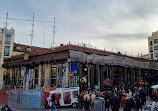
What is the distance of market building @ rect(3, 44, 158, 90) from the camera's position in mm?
26641

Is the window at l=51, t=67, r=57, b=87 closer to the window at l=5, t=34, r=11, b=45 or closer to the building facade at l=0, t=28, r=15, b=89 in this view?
the building facade at l=0, t=28, r=15, b=89

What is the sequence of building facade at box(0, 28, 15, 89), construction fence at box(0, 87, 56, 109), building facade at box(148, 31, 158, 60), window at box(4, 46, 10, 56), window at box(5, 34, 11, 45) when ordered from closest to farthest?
construction fence at box(0, 87, 56, 109) < building facade at box(0, 28, 15, 89) < window at box(4, 46, 10, 56) < window at box(5, 34, 11, 45) < building facade at box(148, 31, 158, 60)

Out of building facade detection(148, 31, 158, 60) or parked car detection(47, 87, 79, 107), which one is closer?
parked car detection(47, 87, 79, 107)

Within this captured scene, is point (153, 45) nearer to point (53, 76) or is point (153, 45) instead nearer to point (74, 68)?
point (53, 76)

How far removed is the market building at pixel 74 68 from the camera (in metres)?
26.6

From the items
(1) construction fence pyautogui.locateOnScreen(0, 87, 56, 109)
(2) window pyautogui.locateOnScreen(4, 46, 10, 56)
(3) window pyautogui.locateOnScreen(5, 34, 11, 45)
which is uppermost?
(3) window pyautogui.locateOnScreen(5, 34, 11, 45)

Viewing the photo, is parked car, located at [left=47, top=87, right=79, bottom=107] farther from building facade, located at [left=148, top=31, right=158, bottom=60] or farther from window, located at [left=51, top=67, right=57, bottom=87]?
building facade, located at [left=148, top=31, right=158, bottom=60]

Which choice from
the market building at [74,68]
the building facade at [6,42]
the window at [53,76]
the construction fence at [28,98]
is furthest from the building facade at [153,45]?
the construction fence at [28,98]

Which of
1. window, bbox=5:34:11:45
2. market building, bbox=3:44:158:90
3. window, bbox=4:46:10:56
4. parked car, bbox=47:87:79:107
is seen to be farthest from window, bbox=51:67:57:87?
window, bbox=5:34:11:45

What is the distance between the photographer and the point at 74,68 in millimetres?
26500

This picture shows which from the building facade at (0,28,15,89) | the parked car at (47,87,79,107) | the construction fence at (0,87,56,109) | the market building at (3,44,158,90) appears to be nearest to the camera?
the parked car at (47,87,79,107)

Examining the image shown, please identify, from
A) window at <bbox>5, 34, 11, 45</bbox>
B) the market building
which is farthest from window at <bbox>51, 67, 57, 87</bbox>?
window at <bbox>5, 34, 11, 45</bbox>

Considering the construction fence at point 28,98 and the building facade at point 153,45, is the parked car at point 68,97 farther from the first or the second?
the building facade at point 153,45

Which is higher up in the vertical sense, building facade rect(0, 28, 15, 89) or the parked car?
building facade rect(0, 28, 15, 89)
